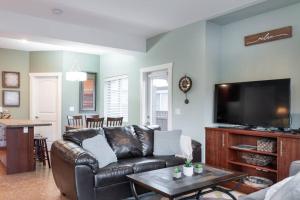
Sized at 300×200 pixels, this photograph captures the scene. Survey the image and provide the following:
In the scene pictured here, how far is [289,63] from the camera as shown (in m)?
3.62

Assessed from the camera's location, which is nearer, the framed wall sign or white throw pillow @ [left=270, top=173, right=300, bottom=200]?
white throw pillow @ [left=270, top=173, right=300, bottom=200]

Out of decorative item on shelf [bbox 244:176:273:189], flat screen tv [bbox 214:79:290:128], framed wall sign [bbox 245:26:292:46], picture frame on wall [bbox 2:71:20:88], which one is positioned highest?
framed wall sign [bbox 245:26:292:46]

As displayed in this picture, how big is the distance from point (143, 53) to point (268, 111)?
3056 millimetres

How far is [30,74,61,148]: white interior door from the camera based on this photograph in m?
6.82

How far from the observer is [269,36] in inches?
151

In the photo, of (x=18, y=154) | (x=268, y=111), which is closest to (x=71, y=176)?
(x=18, y=154)

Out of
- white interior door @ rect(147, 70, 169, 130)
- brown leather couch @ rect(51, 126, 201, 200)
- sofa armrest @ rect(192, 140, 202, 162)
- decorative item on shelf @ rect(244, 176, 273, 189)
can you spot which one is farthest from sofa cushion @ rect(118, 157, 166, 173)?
white interior door @ rect(147, 70, 169, 130)

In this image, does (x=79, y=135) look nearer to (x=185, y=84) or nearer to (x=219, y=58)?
(x=185, y=84)

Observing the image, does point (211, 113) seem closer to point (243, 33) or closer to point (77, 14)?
point (243, 33)

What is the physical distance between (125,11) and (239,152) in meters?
2.99

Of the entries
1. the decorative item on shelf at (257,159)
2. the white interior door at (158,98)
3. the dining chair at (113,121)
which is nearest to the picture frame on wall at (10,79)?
the dining chair at (113,121)

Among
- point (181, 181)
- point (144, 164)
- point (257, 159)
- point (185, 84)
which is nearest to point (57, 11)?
point (185, 84)

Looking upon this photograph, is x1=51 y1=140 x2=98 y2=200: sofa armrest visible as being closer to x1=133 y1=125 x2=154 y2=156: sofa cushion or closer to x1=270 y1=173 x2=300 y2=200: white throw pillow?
x1=133 y1=125 x2=154 y2=156: sofa cushion

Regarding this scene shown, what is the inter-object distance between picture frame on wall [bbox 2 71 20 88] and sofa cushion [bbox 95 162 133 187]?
4.97m
